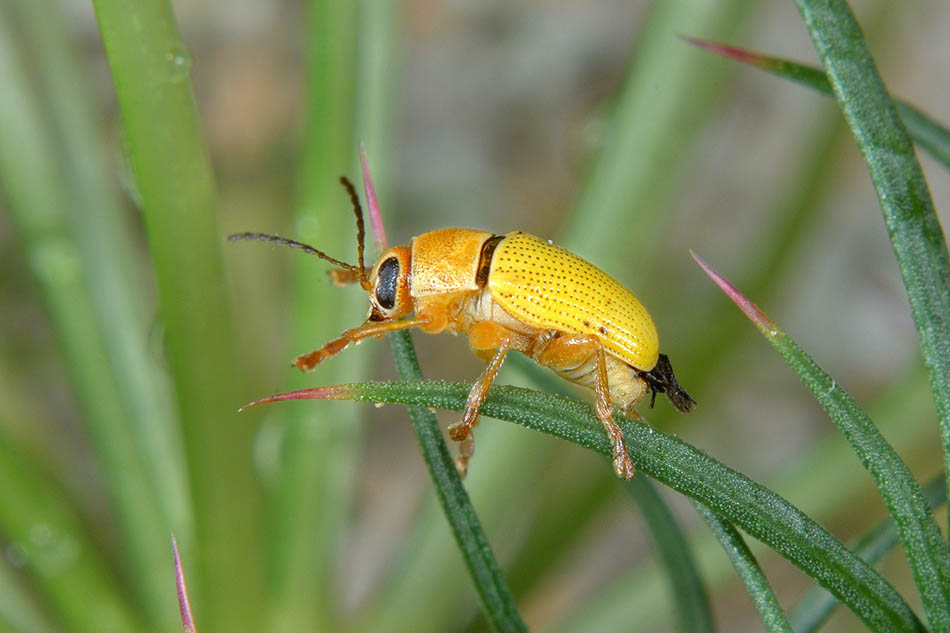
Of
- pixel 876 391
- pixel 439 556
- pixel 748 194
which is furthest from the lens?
pixel 748 194

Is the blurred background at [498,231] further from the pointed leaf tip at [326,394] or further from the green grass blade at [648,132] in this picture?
the pointed leaf tip at [326,394]

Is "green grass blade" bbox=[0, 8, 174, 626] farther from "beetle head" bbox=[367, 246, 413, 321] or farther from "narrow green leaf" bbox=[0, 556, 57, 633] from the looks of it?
"beetle head" bbox=[367, 246, 413, 321]

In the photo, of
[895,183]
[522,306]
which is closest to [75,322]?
[522,306]

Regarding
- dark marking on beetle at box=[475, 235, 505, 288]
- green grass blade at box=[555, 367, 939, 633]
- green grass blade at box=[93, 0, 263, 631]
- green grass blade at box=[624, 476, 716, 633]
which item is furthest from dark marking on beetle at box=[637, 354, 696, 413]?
green grass blade at box=[555, 367, 939, 633]

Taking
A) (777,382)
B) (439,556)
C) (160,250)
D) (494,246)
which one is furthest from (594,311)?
(777,382)

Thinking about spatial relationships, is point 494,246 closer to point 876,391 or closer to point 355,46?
point 355,46

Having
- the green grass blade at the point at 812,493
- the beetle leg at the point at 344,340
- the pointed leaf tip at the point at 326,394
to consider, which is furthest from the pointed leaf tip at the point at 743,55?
the green grass blade at the point at 812,493
